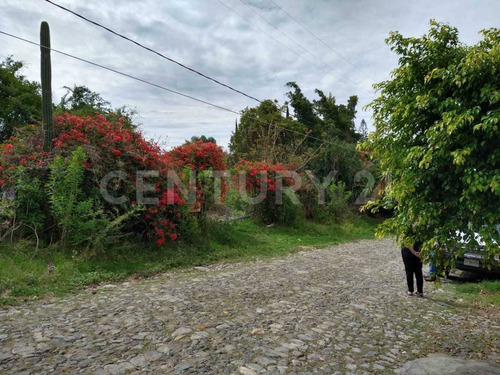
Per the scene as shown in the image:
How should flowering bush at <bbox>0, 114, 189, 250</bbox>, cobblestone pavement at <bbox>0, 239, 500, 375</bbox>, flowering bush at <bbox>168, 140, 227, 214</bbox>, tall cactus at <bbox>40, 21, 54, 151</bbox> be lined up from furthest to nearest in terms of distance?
flowering bush at <bbox>168, 140, 227, 214</bbox> → tall cactus at <bbox>40, 21, 54, 151</bbox> → flowering bush at <bbox>0, 114, 189, 250</bbox> → cobblestone pavement at <bbox>0, 239, 500, 375</bbox>

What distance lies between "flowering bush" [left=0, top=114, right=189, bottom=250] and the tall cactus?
20 cm

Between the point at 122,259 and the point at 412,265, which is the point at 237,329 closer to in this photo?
the point at 412,265

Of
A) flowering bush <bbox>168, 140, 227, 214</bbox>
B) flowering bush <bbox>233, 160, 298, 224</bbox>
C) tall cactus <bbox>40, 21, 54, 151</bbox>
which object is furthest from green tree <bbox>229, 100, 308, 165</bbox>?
tall cactus <bbox>40, 21, 54, 151</bbox>

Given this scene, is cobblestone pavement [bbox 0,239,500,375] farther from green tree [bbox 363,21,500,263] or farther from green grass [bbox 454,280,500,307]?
green tree [bbox 363,21,500,263]

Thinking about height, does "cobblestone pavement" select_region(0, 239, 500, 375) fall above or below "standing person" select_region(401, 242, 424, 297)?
below

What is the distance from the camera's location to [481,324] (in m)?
5.55

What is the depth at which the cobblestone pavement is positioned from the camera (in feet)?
12.6

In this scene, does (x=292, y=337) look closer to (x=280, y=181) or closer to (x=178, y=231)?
(x=178, y=231)

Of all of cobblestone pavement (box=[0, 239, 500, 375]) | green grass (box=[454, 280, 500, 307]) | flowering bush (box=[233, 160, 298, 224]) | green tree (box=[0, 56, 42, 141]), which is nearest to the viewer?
cobblestone pavement (box=[0, 239, 500, 375])

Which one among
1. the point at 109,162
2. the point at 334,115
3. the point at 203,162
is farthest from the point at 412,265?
the point at 334,115

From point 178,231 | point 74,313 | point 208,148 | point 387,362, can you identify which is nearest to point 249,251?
point 178,231

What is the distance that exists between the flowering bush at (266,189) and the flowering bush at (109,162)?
5.09 m

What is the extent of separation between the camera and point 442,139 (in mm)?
3746

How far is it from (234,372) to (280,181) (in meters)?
11.9
